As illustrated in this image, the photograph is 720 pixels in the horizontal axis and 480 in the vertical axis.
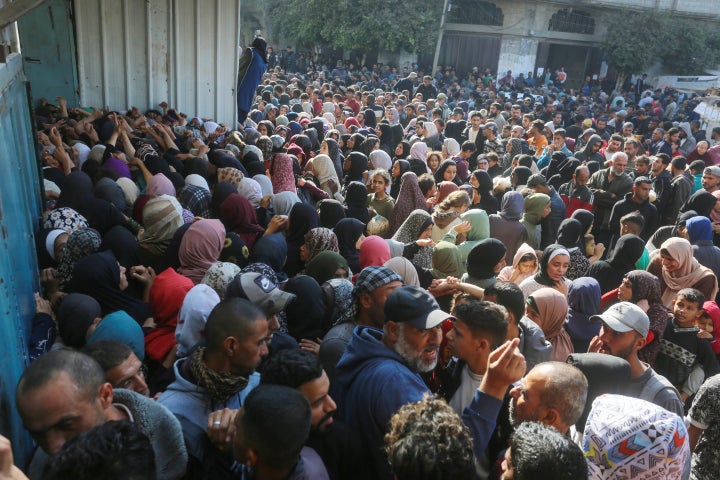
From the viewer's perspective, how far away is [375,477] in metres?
2.15

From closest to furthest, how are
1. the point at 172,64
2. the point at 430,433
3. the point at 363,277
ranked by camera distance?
the point at 430,433
the point at 363,277
the point at 172,64

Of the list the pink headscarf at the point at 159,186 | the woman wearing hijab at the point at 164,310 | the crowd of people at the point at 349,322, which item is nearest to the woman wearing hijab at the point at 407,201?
the crowd of people at the point at 349,322

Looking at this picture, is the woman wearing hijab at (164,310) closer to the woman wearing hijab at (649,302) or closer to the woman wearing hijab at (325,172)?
the woman wearing hijab at (649,302)

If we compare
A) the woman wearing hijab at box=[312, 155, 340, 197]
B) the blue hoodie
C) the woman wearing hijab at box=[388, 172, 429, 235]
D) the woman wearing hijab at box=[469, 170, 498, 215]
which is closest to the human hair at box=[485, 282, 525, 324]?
the blue hoodie

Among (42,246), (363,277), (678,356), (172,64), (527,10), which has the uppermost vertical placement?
(527,10)

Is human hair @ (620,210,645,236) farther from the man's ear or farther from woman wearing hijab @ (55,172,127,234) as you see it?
the man's ear

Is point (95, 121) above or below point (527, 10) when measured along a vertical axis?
below

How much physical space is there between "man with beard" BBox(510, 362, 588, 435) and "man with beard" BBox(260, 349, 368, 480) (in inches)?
28.7

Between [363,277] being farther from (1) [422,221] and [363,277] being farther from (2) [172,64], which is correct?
(2) [172,64]

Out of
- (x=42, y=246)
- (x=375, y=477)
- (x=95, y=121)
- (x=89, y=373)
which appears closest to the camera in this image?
(x=89, y=373)

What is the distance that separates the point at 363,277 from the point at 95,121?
16.9 feet

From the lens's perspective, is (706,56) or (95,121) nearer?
(95,121)

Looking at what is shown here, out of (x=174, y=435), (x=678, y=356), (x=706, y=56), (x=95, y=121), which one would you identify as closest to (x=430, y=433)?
(x=174, y=435)

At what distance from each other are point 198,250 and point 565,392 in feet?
8.24
